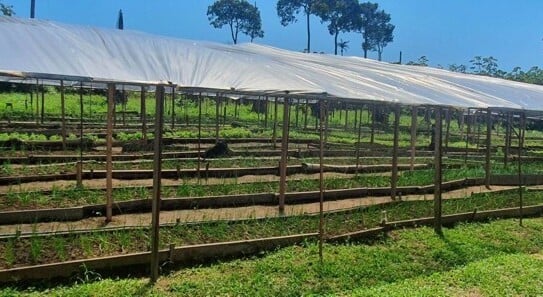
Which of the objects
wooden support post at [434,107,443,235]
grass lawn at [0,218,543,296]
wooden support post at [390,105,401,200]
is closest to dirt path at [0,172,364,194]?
wooden support post at [390,105,401,200]

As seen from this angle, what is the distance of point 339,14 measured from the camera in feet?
173

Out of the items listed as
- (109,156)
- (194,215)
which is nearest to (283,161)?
(194,215)

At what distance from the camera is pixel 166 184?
8383mm

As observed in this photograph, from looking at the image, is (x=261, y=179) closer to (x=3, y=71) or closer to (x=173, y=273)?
(x=173, y=273)

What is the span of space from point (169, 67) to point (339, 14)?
4903 centimetres

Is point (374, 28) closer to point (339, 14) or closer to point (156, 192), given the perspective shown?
point (339, 14)

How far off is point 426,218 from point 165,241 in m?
3.63

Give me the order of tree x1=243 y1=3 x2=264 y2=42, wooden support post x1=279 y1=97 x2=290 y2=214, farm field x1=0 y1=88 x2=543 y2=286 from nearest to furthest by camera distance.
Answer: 1. farm field x1=0 y1=88 x2=543 y2=286
2. wooden support post x1=279 y1=97 x2=290 y2=214
3. tree x1=243 y1=3 x2=264 y2=42

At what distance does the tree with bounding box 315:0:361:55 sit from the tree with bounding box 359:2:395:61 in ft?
5.07

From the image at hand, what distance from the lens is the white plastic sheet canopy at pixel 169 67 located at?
521 centimetres

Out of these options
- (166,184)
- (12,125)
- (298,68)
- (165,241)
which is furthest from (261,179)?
(12,125)

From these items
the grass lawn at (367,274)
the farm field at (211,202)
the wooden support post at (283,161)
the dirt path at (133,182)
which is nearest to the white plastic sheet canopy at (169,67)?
the wooden support post at (283,161)

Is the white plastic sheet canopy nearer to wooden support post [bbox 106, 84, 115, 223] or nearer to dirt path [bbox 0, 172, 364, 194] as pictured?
wooden support post [bbox 106, 84, 115, 223]

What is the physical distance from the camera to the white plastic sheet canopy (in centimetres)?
521
